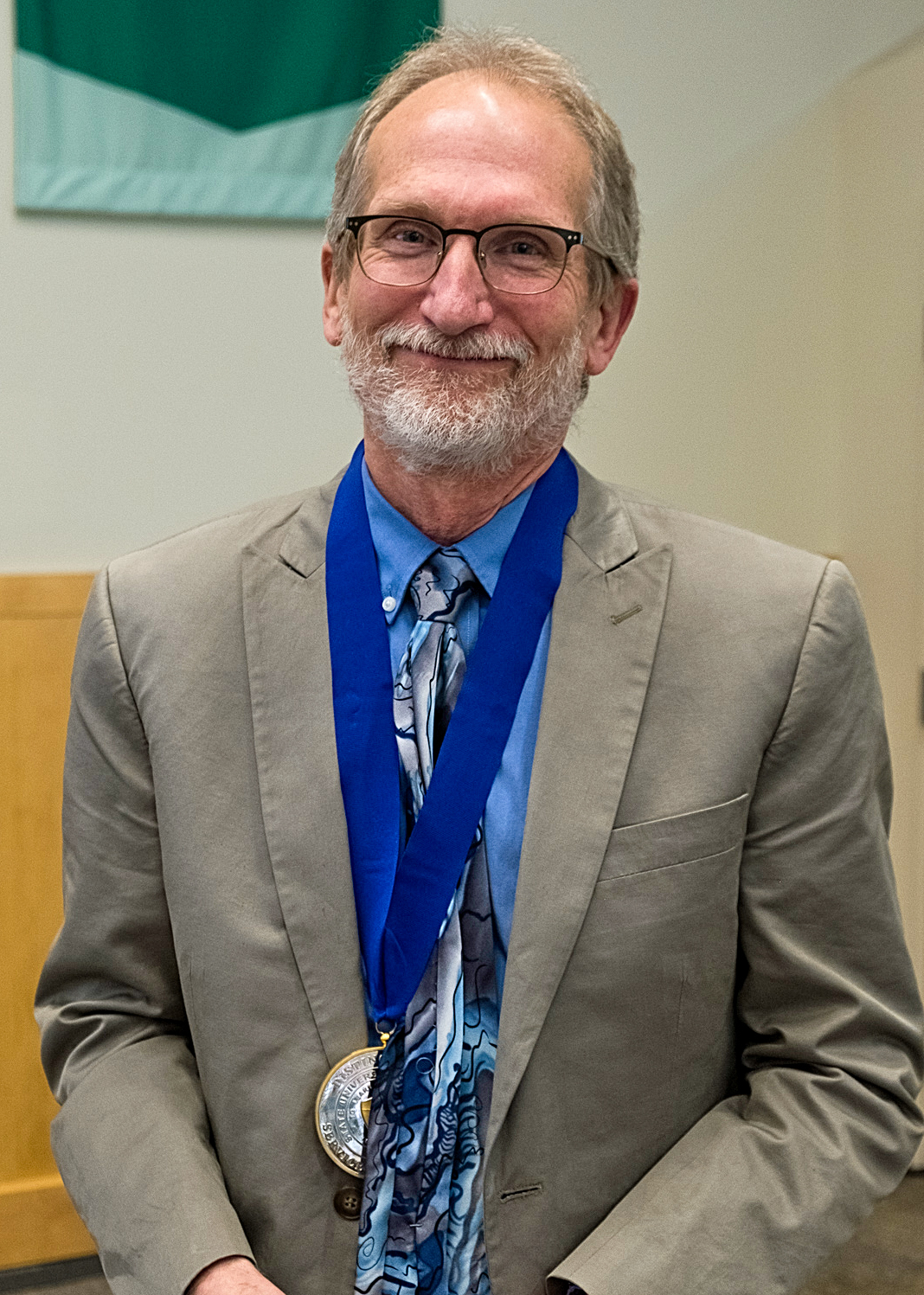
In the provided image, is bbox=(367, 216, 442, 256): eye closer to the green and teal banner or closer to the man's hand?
the man's hand

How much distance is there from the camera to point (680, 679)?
1226 mm

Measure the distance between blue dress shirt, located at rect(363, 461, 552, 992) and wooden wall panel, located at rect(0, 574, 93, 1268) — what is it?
1423 millimetres

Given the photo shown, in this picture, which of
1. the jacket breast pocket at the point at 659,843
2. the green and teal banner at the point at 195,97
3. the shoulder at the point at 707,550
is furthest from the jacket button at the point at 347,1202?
the green and teal banner at the point at 195,97

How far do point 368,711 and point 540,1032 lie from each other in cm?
35

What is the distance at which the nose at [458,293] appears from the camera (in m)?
1.20

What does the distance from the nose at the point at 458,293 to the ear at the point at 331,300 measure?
17 centimetres

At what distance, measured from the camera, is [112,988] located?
129 centimetres

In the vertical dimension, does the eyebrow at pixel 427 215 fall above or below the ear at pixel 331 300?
above

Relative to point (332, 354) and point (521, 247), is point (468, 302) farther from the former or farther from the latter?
point (332, 354)

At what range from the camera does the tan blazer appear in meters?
1.15

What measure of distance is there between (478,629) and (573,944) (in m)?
0.33

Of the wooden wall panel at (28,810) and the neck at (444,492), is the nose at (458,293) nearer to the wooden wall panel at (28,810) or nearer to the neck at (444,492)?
the neck at (444,492)

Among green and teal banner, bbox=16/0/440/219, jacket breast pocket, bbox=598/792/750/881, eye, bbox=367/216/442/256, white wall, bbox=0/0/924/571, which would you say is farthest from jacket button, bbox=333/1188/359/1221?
green and teal banner, bbox=16/0/440/219

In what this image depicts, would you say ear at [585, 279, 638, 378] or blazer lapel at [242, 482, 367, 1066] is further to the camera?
ear at [585, 279, 638, 378]
